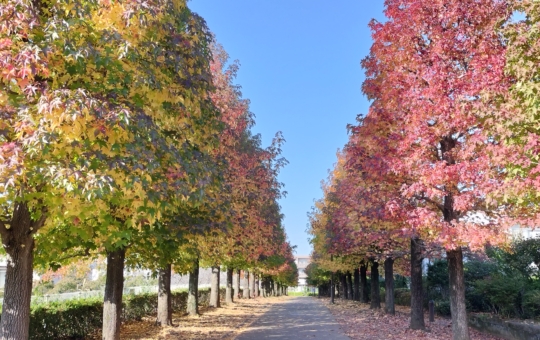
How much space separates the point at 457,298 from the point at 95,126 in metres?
10.5

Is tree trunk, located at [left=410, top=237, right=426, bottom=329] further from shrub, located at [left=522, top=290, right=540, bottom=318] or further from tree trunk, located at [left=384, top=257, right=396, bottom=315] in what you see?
tree trunk, located at [left=384, top=257, right=396, bottom=315]

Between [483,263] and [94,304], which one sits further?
[483,263]

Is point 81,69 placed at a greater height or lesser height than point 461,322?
greater

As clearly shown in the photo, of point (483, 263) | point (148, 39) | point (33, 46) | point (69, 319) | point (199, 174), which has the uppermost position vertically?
point (148, 39)

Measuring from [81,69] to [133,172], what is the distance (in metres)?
1.55

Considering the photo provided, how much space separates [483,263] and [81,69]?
1017 inches

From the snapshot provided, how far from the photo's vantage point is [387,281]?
23.4 m

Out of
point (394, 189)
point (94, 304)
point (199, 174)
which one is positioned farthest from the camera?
point (94, 304)

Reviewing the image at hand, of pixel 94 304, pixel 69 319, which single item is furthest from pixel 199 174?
pixel 94 304

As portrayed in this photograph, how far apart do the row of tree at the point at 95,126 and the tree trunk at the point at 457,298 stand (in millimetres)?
7038

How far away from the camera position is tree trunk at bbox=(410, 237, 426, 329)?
1570 centimetres

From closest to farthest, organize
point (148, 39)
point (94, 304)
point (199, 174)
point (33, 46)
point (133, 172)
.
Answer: point (33, 46)
point (133, 172)
point (148, 39)
point (199, 174)
point (94, 304)

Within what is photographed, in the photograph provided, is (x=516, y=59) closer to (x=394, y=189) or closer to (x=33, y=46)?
(x=394, y=189)

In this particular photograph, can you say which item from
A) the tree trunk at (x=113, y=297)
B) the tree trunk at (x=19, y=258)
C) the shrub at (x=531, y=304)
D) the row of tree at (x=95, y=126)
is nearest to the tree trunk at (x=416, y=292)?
the shrub at (x=531, y=304)
